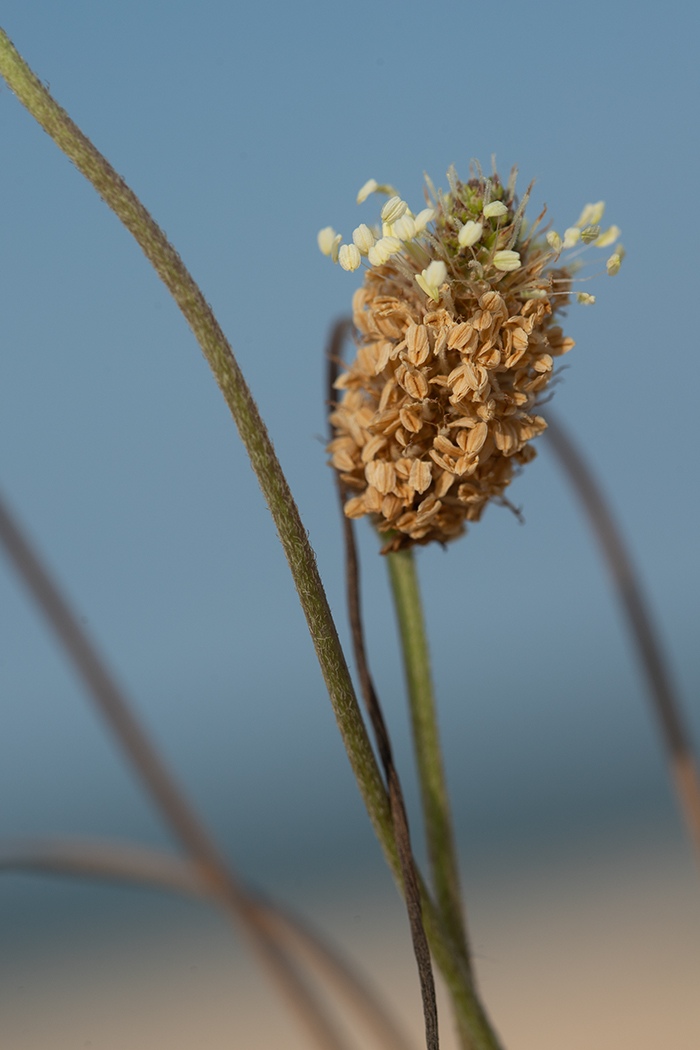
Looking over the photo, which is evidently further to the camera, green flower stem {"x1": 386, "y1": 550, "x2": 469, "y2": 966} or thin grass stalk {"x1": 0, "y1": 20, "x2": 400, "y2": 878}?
green flower stem {"x1": 386, "y1": 550, "x2": 469, "y2": 966}

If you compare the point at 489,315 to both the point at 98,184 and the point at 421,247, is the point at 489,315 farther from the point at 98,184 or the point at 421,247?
the point at 98,184

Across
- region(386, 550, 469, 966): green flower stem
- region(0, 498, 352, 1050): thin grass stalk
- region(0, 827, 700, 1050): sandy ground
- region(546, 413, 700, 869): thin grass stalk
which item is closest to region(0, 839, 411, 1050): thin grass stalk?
region(0, 498, 352, 1050): thin grass stalk

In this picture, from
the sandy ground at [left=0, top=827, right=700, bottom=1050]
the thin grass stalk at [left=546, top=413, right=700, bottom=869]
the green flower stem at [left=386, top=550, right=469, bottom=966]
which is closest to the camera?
the green flower stem at [left=386, top=550, right=469, bottom=966]

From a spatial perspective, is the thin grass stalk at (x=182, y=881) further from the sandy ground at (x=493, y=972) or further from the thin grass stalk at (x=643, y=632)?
the sandy ground at (x=493, y=972)

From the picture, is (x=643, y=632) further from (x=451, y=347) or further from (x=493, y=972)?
(x=493, y=972)

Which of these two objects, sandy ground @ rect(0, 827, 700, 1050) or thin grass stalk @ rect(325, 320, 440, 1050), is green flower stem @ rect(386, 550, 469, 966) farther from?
sandy ground @ rect(0, 827, 700, 1050)

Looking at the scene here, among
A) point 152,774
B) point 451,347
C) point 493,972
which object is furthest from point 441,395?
point 493,972

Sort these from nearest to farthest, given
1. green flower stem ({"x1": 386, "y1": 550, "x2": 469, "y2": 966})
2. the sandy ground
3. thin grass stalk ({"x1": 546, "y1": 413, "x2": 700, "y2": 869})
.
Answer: green flower stem ({"x1": 386, "y1": 550, "x2": 469, "y2": 966}), thin grass stalk ({"x1": 546, "y1": 413, "x2": 700, "y2": 869}), the sandy ground
